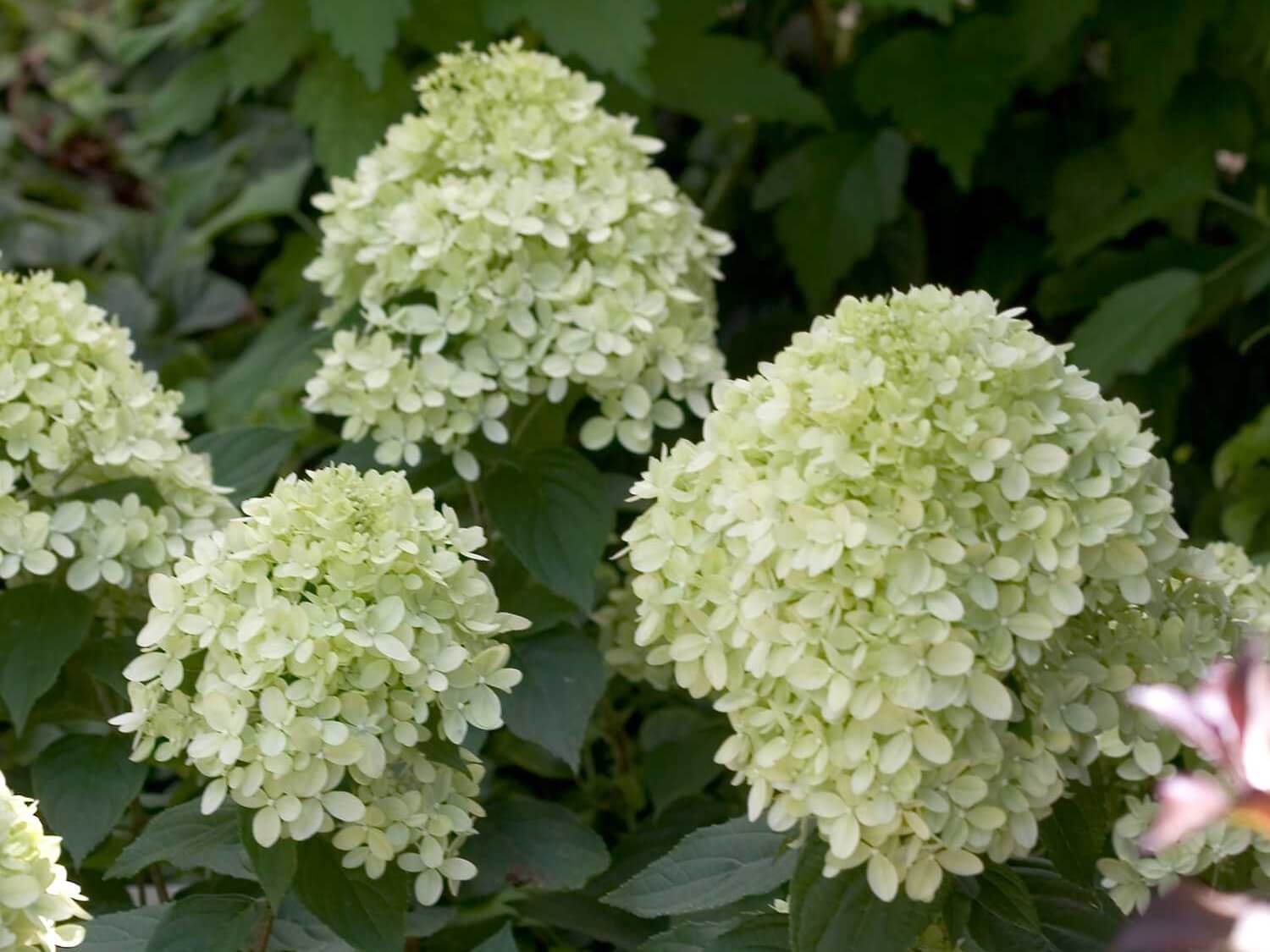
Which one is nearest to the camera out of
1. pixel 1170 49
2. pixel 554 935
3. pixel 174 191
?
pixel 554 935

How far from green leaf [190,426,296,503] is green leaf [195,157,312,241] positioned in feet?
4.14

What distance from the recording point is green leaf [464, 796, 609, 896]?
1706 millimetres

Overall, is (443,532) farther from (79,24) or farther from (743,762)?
(79,24)

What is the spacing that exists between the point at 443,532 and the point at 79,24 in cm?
362

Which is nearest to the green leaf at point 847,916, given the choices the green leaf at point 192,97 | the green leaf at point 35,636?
the green leaf at point 35,636

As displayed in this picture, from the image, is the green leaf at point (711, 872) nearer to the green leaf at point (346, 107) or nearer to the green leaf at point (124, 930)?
the green leaf at point (124, 930)

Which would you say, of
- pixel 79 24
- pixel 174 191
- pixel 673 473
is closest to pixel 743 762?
pixel 673 473

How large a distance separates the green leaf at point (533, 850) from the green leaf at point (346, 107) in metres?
1.15

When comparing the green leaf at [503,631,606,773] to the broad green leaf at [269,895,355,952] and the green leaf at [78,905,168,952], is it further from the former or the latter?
the green leaf at [78,905,168,952]

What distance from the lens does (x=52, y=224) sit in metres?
3.62

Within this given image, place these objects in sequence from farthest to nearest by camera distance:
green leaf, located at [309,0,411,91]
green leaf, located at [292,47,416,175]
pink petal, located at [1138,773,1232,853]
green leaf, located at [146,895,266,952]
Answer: green leaf, located at [292,47,416,175]
green leaf, located at [309,0,411,91]
green leaf, located at [146,895,266,952]
pink petal, located at [1138,773,1232,853]

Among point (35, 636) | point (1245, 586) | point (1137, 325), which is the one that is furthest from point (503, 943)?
point (1137, 325)

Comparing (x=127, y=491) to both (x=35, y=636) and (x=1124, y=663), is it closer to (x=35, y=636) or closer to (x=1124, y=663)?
(x=35, y=636)

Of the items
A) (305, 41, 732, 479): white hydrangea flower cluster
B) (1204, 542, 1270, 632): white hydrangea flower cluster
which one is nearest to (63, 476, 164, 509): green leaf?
(305, 41, 732, 479): white hydrangea flower cluster
